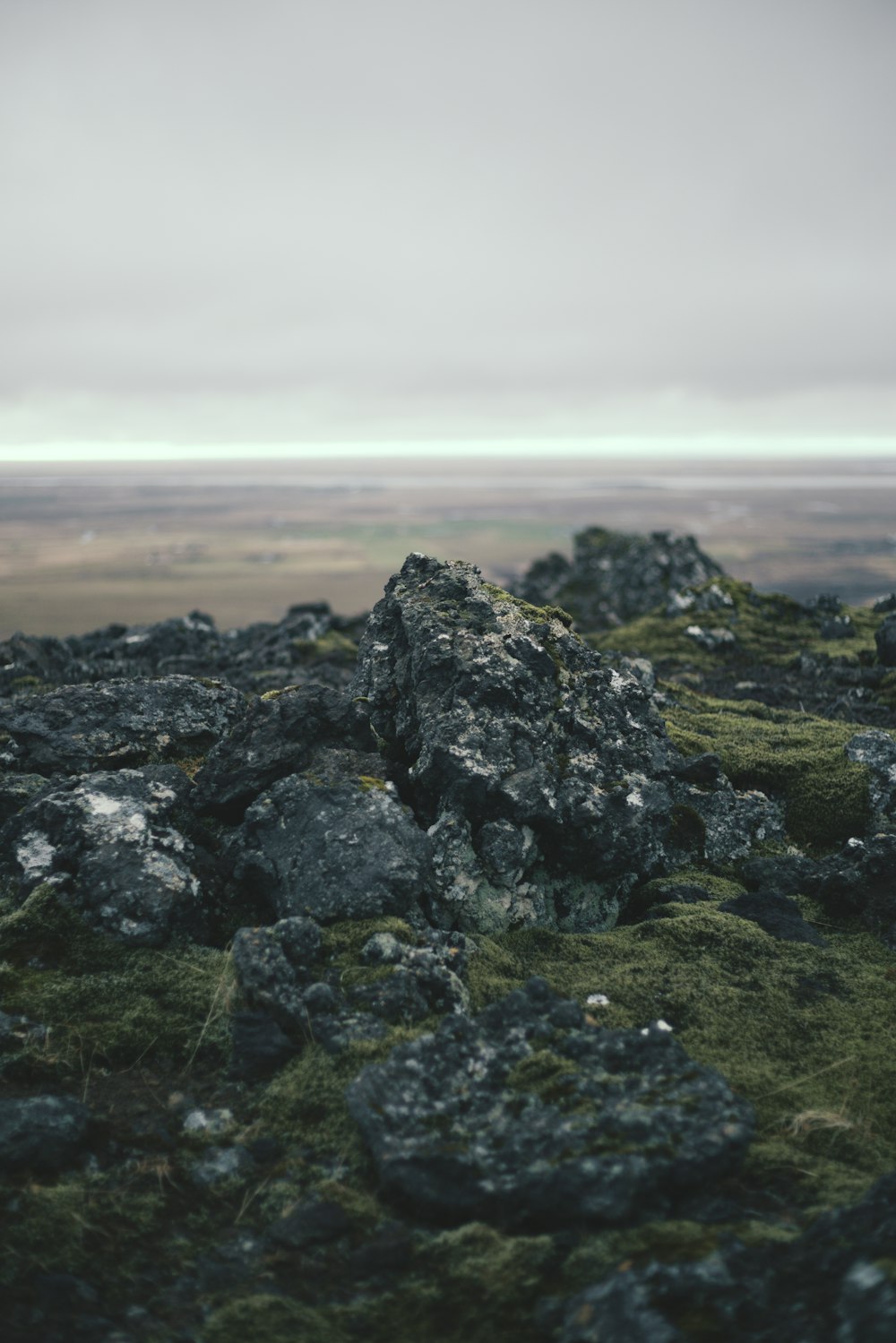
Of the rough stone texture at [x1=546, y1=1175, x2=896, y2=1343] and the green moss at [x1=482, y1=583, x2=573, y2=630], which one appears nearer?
the rough stone texture at [x1=546, y1=1175, x2=896, y2=1343]

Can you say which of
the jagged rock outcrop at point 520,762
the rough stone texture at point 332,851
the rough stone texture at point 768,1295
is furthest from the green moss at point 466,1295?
the jagged rock outcrop at point 520,762

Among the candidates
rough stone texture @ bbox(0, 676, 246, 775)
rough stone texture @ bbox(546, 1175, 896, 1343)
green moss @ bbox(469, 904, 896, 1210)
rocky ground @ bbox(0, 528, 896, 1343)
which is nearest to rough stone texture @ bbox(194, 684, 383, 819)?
rocky ground @ bbox(0, 528, 896, 1343)

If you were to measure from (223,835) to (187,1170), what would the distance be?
504 centimetres

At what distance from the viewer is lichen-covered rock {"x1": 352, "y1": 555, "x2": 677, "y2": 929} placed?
10.6 meters

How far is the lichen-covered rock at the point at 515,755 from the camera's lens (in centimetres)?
1059

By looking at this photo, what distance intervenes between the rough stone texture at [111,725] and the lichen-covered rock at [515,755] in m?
2.96

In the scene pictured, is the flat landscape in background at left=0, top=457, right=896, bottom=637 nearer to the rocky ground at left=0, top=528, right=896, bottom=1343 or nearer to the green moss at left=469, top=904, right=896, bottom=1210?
the rocky ground at left=0, top=528, right=896, bottom=1343

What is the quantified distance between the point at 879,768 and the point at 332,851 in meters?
10.5

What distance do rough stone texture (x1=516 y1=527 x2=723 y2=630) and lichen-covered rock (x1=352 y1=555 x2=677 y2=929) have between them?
27.3m

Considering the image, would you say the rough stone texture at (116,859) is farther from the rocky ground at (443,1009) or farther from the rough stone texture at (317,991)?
the rough stone texture at (317,991)

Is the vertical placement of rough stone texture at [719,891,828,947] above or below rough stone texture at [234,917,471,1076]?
below

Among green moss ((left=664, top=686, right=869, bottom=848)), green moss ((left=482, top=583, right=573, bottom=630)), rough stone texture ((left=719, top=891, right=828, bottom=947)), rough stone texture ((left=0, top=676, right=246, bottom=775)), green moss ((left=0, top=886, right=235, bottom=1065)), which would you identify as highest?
green moss ((left=482, top=583, right=573, bottom=630))

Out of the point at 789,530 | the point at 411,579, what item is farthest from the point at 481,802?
the point at 789,530

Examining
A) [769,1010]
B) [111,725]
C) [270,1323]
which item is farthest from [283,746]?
[270,1323]
